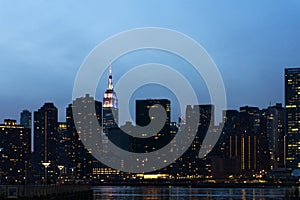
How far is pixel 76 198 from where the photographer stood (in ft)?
308

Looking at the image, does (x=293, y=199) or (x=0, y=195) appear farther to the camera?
(x=293, y=199)

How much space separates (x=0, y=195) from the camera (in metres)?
63.6

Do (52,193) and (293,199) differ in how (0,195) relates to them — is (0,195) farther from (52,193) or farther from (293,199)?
(293,199)

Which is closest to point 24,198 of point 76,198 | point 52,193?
point 52,193

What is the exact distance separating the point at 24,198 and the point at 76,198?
3013 centimetres

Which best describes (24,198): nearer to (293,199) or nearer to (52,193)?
(52,193)

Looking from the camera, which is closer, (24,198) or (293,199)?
(24,198)

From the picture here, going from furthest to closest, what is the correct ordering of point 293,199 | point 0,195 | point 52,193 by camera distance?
point 52,193
point 293,199
point 0,195

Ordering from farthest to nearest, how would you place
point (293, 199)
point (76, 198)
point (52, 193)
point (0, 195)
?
point (76, 198) → point (52, 193) → point (293, 199) → point (0, 195)

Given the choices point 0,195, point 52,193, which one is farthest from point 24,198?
point 52,193

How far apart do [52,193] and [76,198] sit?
9381 mm

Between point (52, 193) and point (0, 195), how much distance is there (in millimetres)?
21600

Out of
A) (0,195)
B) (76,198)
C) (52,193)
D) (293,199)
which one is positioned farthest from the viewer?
(76,198)

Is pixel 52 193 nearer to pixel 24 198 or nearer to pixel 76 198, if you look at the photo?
pixel 76 198
